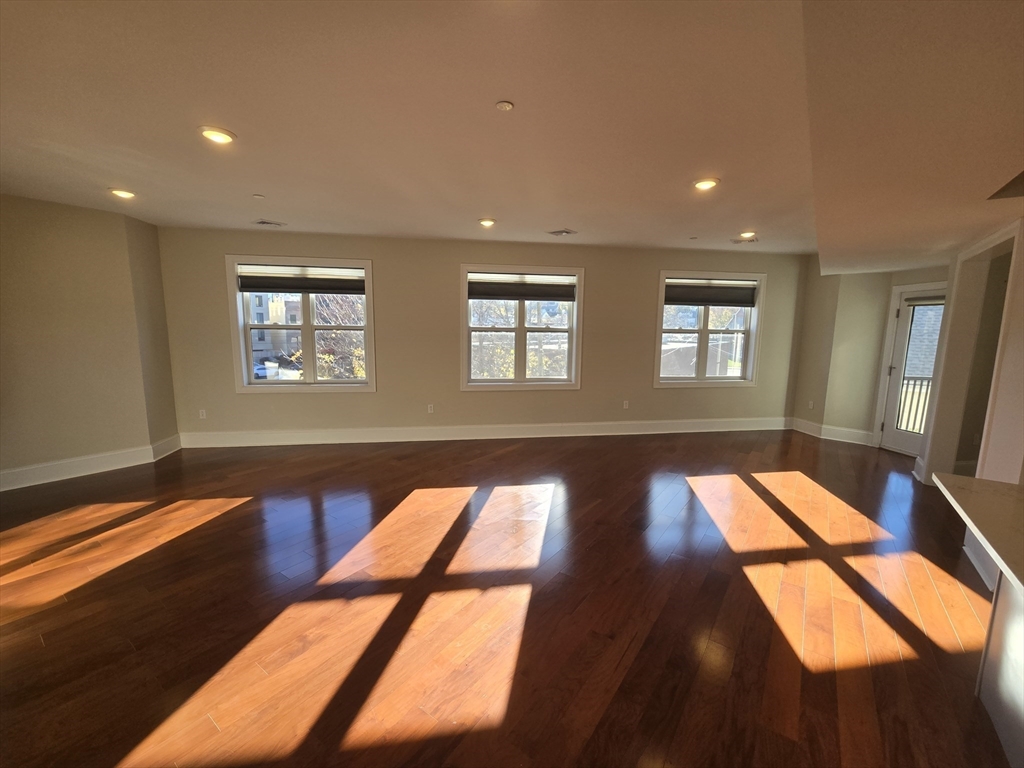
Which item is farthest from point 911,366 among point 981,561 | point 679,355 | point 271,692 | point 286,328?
point 286,328

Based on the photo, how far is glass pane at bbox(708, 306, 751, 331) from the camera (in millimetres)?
5859

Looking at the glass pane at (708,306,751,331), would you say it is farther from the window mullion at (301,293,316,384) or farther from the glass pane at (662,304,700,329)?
the window mullion at (301,293,316,384)

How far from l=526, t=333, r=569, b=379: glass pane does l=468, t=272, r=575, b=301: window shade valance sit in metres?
0.53

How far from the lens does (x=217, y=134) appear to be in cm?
224

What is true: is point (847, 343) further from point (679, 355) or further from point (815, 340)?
point (679, 355)

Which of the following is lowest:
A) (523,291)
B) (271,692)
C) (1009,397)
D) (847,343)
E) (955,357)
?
(271,692)

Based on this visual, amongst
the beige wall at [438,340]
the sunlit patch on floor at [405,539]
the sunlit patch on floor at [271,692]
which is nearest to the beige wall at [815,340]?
the beige wall at [438,340]

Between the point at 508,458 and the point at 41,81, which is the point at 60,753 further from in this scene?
the point at 508,458

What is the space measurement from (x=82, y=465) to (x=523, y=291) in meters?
4.97

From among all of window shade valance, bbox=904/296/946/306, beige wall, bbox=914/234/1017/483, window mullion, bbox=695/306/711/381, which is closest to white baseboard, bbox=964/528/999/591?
beige wall, bbox=914/234/1017/483

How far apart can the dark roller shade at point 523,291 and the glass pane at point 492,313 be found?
3.8 inches

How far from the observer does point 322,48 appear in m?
1.56

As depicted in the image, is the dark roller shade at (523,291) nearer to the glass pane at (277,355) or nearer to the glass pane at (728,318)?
the glass pane at (728,318)

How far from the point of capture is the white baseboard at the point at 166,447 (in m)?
4.41
